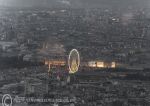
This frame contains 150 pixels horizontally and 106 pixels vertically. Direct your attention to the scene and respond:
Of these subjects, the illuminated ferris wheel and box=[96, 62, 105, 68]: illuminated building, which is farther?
box=[96, 62, 105, 68]: illuminated building

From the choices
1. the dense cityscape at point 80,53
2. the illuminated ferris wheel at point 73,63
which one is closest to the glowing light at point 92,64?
the dense cityscape at point 80,53

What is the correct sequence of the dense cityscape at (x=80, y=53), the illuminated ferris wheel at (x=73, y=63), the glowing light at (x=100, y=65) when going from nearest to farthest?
1. the dense cityscape at (x=80, y=53)
2. the illuminated ferris wheel at (x=73, y=63)
3. the glowing light at (x=100, y=65)

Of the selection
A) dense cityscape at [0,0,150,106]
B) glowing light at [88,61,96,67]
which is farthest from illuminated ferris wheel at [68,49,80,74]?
glowing light at [88,61,96,67]

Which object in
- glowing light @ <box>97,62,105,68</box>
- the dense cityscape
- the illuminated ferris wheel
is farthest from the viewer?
glowing light @ <box>97,62,105,68</box>

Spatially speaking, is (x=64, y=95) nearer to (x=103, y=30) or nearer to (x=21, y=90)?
(x=21, y=90)

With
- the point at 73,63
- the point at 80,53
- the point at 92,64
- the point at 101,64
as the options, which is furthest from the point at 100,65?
the point at 80,53

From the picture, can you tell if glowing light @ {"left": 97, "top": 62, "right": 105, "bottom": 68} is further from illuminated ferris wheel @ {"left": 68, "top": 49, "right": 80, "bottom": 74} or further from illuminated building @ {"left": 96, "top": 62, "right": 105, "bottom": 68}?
illuminated ferris wheel @ {"left": 68, "top": 49, "right": 80, "bottom": 74}

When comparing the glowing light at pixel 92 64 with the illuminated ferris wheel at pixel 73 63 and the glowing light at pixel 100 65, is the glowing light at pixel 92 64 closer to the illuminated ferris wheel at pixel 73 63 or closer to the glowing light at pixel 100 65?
the glowing light at pixel 100 65

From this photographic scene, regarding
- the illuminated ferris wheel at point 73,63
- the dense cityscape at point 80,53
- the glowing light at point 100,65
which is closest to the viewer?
the dense cityscape at point 80,53
